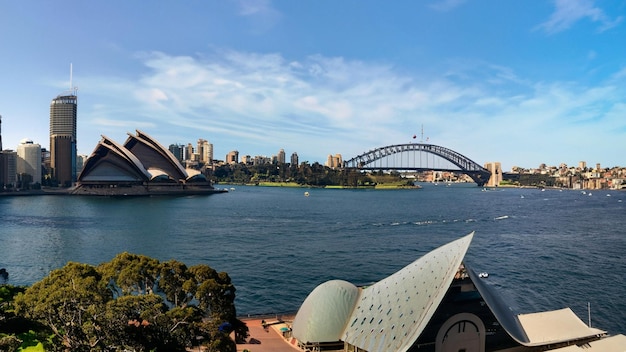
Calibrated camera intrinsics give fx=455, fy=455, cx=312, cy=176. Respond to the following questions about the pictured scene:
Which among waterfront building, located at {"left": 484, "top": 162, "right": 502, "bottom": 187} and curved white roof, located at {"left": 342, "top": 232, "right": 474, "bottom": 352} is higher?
waterfront building, located at {"left": 484, "top": 162, "right": 502, "bottom": 187}

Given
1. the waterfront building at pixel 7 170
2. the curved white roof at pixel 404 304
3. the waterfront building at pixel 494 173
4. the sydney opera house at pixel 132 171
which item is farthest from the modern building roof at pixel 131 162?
the waterfront building at pixel 494 173

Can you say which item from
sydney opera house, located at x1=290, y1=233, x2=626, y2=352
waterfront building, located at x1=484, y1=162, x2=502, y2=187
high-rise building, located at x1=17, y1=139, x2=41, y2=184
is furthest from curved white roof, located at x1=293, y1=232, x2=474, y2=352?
waterfront building, located at x1=484, y1=162, x2=502, y2=187

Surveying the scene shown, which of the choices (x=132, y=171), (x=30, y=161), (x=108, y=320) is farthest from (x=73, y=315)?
(x=30, y=161)

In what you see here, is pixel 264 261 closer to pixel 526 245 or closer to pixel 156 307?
pixel 156 307

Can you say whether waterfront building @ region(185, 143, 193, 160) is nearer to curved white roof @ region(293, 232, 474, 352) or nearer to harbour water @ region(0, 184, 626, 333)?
harbour water @ region(0, 184, 626, 333)

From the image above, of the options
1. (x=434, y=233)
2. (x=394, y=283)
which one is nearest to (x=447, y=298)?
(x=394, y=283)

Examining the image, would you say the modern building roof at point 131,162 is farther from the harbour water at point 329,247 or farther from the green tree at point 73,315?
the green tree at point 73,315

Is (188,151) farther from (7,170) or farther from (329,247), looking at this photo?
(329,247)
